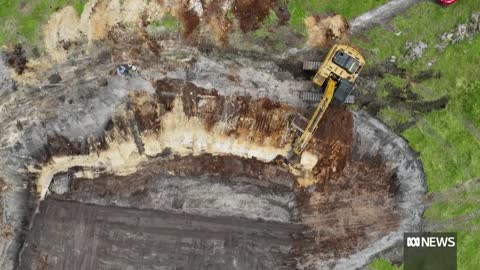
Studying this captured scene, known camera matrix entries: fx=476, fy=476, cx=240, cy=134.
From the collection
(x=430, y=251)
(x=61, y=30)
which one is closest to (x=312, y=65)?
(x=430, y=251)

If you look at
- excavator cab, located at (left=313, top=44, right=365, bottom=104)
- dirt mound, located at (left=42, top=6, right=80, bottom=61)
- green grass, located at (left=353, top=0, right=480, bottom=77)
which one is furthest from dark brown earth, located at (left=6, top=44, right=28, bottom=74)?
green grass, located at (left=353, top=0, right=480, bottom=77)

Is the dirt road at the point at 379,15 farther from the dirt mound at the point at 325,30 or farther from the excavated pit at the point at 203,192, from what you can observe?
the excavated pit at the point at 203,192

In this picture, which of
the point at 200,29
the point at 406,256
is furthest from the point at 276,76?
the point at 406,256

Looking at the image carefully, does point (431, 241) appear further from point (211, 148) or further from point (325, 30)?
point (211, 148)

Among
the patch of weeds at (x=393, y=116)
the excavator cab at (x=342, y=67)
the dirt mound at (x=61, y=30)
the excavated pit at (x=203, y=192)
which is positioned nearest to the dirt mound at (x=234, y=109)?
the excavated pit at (x=203, y=192)

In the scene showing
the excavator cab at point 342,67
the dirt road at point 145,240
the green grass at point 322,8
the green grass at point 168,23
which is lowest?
the dirt road at point 145,240

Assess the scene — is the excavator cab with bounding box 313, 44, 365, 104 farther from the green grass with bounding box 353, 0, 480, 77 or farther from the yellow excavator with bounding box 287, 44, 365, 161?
the green grass with bounding box 353, 0, 480, 77
